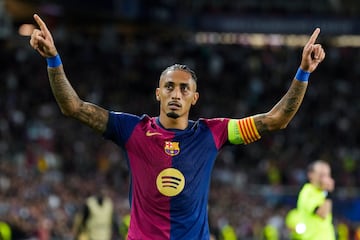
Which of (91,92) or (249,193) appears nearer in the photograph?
(249,193)

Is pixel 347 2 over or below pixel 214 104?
over

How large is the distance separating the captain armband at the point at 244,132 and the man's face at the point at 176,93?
33 centimetres

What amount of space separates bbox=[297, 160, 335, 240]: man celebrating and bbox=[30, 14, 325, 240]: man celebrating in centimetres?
485

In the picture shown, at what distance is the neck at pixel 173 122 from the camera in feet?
21.4

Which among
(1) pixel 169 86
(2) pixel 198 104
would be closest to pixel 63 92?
(1) pixel 169 86

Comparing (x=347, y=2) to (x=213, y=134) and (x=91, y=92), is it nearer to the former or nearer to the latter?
(x=91, y=92)

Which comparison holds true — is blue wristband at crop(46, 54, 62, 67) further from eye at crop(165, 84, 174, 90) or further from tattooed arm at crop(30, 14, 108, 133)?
eye at crop(165, 84, 174, 90)

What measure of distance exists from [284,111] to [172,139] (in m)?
0.72

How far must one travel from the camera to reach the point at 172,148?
646 centimetres

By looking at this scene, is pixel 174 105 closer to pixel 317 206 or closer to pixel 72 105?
pixel 72 105

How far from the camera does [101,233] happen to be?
1455 cm

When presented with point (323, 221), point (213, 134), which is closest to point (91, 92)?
point (323, 221)

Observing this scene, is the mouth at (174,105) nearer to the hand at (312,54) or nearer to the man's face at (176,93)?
the man's face at (176,93)

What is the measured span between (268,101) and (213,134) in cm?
2409
